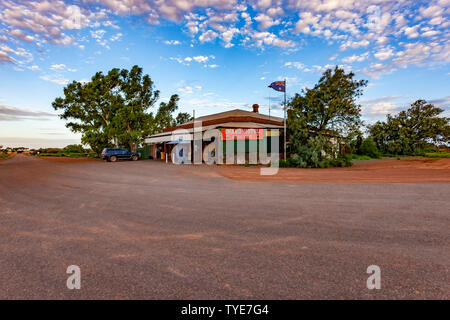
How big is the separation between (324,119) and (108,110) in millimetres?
31767

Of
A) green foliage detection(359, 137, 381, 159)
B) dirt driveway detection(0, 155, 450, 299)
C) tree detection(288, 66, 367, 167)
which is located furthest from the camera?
green foliage detection(359, 137, 381, 159)

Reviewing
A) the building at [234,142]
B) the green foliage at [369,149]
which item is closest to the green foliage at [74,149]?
the building at [234,142]

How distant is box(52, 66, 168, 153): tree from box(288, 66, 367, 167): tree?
80.6ft

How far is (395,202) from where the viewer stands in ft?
21.3

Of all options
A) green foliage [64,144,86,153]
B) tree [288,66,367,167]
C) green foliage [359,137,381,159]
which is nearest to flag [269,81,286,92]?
tree [288,66,367,167]

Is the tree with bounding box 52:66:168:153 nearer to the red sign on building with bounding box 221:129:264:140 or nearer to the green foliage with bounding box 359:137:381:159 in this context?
the red sign on building with bounding box 221:129:264:140

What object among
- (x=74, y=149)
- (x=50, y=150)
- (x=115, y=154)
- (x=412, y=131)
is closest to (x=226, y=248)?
(x=115, y=154)

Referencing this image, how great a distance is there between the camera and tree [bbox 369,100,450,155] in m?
36.0

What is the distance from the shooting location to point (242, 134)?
23438 millimetres

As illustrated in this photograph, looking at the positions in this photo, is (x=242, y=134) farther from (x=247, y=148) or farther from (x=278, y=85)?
(x=278, y=85)

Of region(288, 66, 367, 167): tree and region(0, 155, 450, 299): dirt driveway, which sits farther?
region(288, 66, 367, 167): tree

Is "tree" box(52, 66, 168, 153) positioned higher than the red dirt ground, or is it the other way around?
"tree" box(52, 66, 168, 153)
